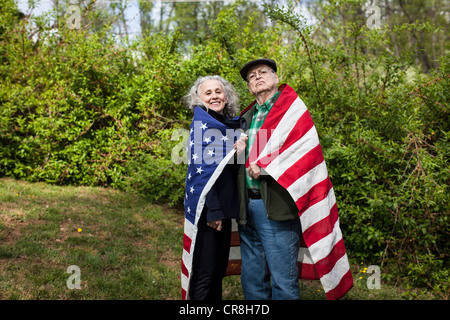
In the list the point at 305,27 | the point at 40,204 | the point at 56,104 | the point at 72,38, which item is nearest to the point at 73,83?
the point at 56,104

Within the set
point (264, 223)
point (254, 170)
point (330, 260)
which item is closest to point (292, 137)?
point (254, 170)

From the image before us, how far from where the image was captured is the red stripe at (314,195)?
7.60 ft

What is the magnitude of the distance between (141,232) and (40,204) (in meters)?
1.72

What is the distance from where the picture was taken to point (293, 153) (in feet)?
7.79

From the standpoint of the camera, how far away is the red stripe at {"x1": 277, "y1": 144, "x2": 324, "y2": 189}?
7.57 feet

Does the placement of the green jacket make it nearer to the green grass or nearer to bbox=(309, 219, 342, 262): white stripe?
bbox=(309, 219, 342, 262): white stripe

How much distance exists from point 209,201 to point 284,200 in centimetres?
51

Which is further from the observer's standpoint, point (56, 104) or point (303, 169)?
point (56, 104)

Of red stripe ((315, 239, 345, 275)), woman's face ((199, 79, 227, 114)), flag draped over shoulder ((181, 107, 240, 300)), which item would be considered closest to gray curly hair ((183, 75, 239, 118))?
woman's face ((199, 79, 227, 114))

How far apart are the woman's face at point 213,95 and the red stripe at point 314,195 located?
90 cm

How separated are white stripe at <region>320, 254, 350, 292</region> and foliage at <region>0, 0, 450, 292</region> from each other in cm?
165
